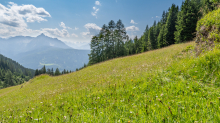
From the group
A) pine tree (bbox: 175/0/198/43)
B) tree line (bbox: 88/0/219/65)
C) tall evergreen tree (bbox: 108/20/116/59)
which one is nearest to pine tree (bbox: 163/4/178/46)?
tree line (bbox: 88/0/219/65)

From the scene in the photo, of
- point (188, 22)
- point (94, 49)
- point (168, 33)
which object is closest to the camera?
point (188, 22)

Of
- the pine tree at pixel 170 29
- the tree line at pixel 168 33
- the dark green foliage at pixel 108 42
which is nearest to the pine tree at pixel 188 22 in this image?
the tree line at pixel 168 33

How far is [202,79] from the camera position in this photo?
3924mm

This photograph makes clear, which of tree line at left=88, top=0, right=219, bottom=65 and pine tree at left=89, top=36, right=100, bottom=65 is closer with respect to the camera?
tree line at left=88, top=0, right=219, bottom=65

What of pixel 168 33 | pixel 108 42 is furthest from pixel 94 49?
pixel 168 33

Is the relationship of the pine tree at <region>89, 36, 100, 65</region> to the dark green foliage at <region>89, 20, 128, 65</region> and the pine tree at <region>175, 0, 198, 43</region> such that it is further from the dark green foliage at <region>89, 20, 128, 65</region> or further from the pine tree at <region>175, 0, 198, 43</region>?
the pine tree at <region>175, 0, 198, 43</region>

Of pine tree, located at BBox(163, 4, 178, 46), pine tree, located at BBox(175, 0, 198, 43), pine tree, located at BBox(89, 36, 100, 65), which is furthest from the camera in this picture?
pine tree, located at BBox(89, 36, 100, 65)

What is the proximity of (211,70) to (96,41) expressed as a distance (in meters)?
50.6

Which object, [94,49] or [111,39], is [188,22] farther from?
[94,49]

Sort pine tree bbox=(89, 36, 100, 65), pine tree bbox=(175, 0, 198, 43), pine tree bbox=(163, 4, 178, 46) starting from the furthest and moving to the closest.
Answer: pine tree bbox=(89, 36, 100, 65) < pine tree bbox=(163, 4, 178, 46) < pine tree bbox=(175, 0, 198, 43)

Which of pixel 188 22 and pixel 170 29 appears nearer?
pixel 188 22

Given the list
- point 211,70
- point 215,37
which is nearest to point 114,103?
point 211,70

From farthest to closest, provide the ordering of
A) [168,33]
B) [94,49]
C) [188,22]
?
[94,49], [168,33], [188,22]

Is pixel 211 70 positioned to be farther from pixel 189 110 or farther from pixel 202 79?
pixel 189 110
